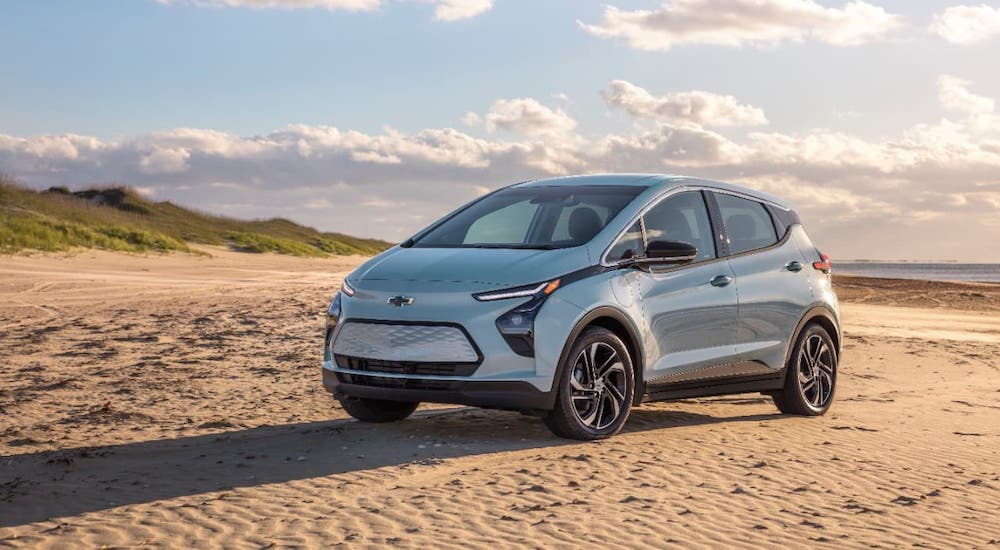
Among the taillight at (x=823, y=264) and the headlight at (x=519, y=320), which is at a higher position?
the taillight at (x=823, y=264)

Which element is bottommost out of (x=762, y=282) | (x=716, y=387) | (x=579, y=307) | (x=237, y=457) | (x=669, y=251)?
(x=237, y=457)

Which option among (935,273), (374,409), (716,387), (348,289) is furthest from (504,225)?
(935,273)

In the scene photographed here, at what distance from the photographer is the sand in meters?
6.27

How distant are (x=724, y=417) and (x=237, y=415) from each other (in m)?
4.13

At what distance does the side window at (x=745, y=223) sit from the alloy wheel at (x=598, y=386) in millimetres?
1787

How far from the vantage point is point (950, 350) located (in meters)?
19.1

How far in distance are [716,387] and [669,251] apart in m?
1.47

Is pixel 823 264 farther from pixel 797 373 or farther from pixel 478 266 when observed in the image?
pixel 478 266

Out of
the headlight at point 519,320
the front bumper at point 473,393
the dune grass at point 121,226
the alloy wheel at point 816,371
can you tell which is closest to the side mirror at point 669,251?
the headlight at point 519,320

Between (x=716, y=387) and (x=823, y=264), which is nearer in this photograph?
(x=716, y=387)

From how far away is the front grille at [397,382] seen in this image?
8008 mm

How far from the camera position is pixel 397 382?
→ 8.16 m

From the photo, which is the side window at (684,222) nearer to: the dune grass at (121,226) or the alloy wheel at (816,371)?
the alloy wheel at (816,371)

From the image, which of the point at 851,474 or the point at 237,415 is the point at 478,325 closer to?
the point at 851,474
